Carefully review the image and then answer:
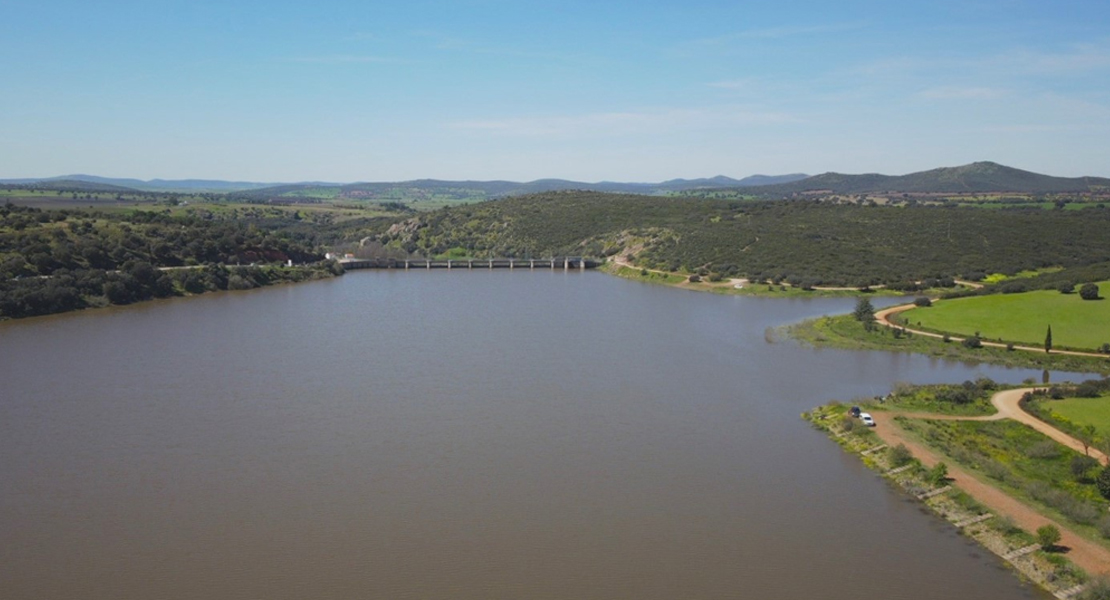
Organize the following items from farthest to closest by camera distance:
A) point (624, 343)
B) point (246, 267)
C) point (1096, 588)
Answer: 1. point (246, 267)
2. point (624, 343)
3. point (1096, 588)

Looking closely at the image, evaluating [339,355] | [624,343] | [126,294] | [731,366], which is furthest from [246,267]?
[731,366]

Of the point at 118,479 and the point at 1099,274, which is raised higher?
the point at 1099,274

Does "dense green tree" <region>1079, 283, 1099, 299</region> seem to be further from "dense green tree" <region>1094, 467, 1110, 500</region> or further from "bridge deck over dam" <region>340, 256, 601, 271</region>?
"bridge deck over dam" <region>340, 256, 601, 271</region>

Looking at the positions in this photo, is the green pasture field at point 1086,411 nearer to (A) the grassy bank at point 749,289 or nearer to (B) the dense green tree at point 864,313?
(B) the dense green tree at point 864,313

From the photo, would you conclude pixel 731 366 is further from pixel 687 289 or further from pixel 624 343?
pixel 687 289

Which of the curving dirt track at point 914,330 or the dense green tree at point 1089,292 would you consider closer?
the curving dirt track at point 914,330

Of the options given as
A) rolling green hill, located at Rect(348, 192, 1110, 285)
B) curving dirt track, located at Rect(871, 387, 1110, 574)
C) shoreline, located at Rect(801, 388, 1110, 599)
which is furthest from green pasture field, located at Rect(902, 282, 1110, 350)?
rolling green hill, located at Rect(348, 192, 1110, 285)

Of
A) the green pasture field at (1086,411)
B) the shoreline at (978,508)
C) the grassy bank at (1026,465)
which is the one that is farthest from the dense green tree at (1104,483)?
the green pasture field at (1086,411)
